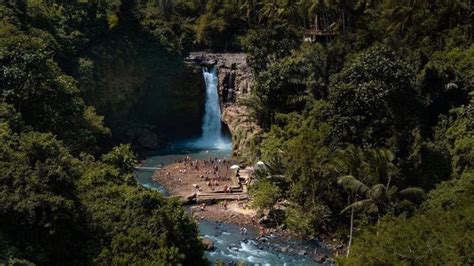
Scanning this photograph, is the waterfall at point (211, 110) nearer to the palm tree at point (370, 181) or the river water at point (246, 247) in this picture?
the river water at point (246, 247)

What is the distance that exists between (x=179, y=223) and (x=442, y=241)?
417 inches

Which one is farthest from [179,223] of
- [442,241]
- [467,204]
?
[467,204]

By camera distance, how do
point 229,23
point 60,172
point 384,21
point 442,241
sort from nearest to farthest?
point 442,241
point 60,172
point 384,21
point 229,23

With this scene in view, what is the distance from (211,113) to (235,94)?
340 centimetres

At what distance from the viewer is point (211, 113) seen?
2426 inches

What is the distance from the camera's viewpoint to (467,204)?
26.4 m

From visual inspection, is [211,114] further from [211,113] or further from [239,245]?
[239,245]

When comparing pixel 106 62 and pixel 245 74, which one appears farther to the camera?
pixel 245 74

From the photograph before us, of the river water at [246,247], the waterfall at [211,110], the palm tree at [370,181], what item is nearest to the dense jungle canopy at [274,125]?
the palm tree at [370,181]

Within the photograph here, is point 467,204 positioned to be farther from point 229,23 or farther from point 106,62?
point 229,23

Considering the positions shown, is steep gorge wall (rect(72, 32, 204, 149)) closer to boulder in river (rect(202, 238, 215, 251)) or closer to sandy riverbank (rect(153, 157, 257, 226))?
sandy riverbank (rect(153, 157, 257, 226))

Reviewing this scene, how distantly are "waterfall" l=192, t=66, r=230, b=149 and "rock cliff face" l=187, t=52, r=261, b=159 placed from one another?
2.36 ft

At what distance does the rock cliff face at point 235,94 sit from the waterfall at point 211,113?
72 cm

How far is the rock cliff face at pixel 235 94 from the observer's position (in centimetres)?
5188
